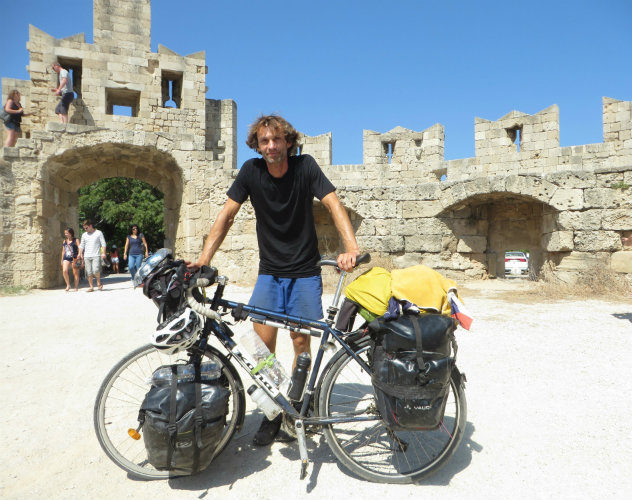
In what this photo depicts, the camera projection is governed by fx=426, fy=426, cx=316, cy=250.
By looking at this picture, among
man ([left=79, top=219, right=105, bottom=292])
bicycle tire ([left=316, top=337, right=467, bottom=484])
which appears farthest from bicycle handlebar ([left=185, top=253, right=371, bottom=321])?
man ([left=79, top=219, right=105, bottom=292])

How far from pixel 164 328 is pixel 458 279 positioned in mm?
8529

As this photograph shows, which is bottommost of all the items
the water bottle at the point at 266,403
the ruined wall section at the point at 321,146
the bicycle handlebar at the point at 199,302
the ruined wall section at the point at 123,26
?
the water bottle at the point at 266,403

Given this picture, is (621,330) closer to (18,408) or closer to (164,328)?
(164,328)

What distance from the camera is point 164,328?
1.89 m

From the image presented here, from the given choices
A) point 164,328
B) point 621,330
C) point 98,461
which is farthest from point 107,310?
point 621,330

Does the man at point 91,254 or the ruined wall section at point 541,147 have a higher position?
the ruined wall section at point 541,147

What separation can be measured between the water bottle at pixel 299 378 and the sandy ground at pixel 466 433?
0.36 meters

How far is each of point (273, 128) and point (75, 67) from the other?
1304 centimetres

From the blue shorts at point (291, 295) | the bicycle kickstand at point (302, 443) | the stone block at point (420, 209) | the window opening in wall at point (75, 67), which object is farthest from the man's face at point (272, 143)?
the window opening in wall at point (75, 67)

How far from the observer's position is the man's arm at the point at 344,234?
2082 millimetres

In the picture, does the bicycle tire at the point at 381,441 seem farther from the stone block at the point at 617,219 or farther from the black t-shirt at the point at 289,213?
the stone block at the point at 617,219

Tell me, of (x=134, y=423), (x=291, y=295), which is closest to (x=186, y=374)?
(x=291, y=295)

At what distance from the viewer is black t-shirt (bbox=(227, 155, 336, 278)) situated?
2.47 meters

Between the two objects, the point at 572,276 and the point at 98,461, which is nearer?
the point at 98,461
